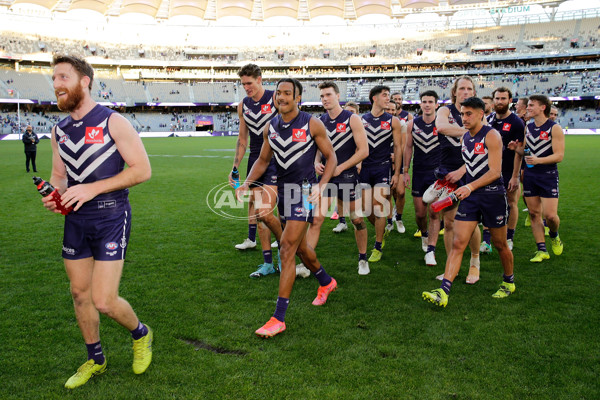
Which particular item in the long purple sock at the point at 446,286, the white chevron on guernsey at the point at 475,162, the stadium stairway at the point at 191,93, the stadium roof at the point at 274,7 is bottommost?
the long purple sock at the point at 446,286

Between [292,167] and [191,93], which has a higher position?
[191,93]

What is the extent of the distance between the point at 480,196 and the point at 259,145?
10.6 feet

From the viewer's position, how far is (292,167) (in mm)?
4492

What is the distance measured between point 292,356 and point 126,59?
73.3m

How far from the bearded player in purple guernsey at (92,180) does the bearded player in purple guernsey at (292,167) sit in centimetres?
155

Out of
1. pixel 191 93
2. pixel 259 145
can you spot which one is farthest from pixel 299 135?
pixel 191 93

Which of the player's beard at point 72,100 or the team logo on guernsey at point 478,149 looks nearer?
the player's beard at point 72,100

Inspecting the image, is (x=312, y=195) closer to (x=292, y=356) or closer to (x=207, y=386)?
(x=292, y=356)

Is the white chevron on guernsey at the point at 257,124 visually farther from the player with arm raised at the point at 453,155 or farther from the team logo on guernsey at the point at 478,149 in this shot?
the team logo on guernsey at the point at 478,149

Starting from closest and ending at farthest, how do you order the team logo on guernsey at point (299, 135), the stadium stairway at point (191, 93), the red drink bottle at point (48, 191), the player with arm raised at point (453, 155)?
the red drink bottle at point (48, 191)
the team logo on guernsey at point (299, 135)
the player with arm raised at point (453, 155)
the stadium stairway at point (191, 93)

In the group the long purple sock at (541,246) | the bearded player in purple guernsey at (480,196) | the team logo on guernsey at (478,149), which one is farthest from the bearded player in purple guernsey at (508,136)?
the team logo on guernsey at (478,149)

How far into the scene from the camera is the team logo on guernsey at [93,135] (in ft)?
10.4

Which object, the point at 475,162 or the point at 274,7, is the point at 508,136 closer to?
the point at 475,162

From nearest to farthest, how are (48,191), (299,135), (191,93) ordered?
(48,191)
(299,135)
(191,93)
